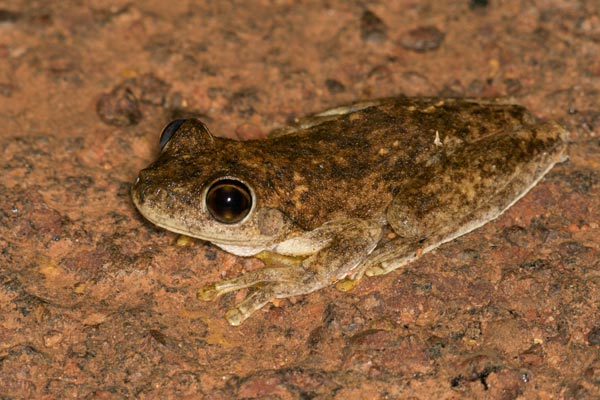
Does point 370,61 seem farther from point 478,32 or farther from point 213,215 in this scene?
point 213,215

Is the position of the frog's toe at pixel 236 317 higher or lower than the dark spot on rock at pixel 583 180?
lower

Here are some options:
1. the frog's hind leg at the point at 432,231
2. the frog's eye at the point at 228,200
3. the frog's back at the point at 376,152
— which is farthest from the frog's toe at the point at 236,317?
the frog's hind leg at the point at 432,231

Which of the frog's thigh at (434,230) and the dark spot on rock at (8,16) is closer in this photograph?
the frog's thigh at (434,230)

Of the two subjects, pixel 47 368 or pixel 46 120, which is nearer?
pixel 47 368

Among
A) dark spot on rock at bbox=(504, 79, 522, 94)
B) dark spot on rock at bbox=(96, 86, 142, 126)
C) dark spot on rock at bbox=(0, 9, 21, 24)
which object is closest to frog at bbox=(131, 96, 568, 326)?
dark spot on rock at bbox=(504, 79, 522, 94)

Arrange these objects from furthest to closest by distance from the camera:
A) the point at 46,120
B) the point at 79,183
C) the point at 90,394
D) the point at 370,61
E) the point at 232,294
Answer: the point at 370,61
the point at 46,120
the point at 79,183
the point at 232,294
the point at 90,394

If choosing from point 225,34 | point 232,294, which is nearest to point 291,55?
point 225,34

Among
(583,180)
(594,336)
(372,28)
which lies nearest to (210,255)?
(594,336)

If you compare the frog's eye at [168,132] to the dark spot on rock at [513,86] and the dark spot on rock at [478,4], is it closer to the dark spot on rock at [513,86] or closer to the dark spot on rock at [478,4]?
the dark spot on rock at [513,86]
